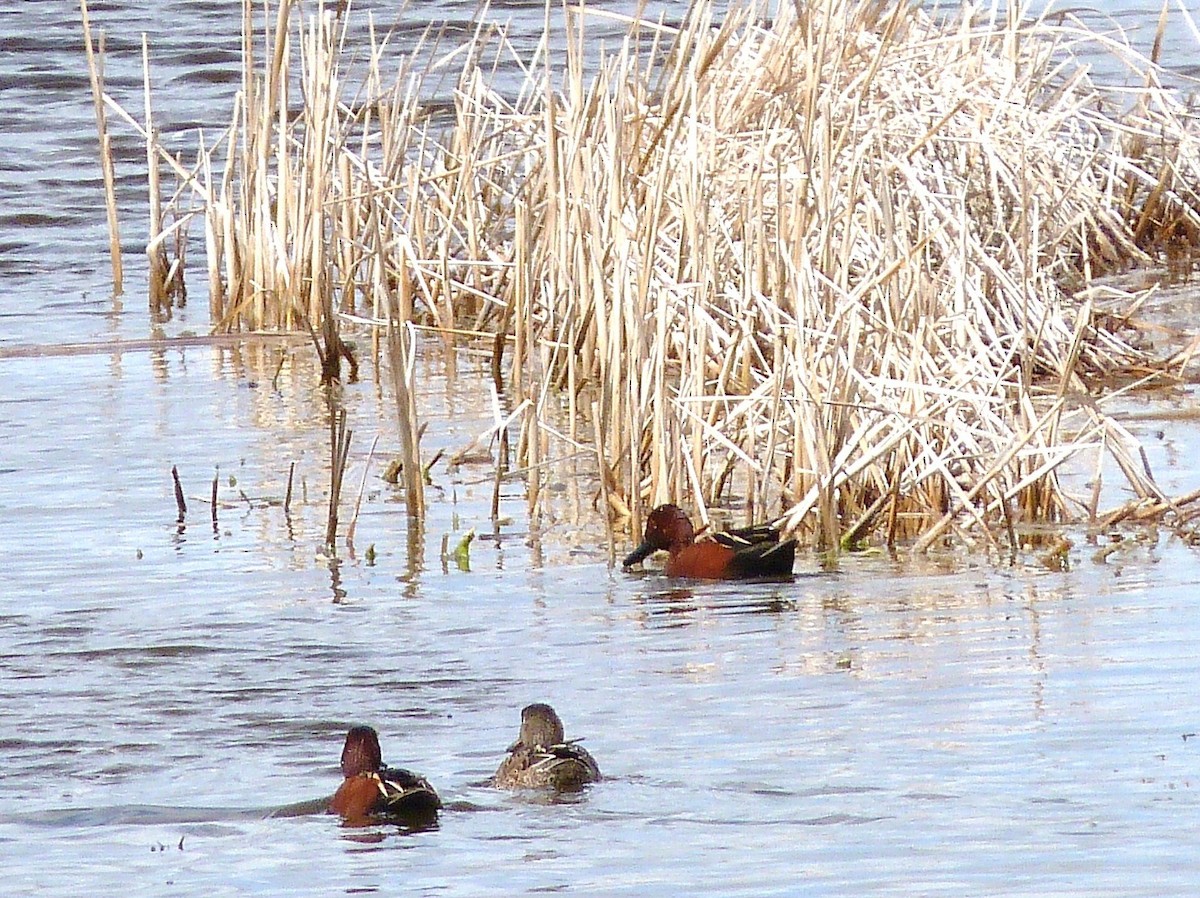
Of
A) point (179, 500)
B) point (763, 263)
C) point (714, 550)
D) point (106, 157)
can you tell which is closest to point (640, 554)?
point (714, 550)

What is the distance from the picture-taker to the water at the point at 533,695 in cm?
501

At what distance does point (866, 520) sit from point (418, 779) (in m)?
2.97

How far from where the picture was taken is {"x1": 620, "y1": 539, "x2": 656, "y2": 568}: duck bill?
25.7 ft

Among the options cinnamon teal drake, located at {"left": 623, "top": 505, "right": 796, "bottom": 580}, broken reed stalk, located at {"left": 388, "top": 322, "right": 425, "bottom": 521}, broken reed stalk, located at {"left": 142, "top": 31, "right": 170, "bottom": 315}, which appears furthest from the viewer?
broken reed stalk, located at {"left": 142, "top": 31, "right": 170, "bottom": 315}

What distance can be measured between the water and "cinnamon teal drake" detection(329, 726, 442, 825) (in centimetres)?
6

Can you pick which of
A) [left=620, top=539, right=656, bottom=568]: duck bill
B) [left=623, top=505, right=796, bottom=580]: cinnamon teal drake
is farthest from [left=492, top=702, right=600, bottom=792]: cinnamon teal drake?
[left=620, top=539, right=656, bottom=568]: duck bill

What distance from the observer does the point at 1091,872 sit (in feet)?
15.7

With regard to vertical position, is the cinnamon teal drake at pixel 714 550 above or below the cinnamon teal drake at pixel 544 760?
above

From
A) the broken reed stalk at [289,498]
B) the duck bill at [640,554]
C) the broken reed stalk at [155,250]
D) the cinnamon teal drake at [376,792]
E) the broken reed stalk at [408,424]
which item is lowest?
the cinnamon teal drake at [376,792]

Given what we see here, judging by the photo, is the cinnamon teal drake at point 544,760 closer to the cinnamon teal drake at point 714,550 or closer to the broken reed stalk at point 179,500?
the cinnamon teal drake at point 714,550

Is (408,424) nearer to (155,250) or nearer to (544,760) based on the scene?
(544,760)

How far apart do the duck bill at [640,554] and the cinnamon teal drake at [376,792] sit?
8.07 ft

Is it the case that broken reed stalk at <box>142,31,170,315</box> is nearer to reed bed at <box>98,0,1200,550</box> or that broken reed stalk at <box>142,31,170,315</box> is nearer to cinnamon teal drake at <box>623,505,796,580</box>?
reed bed at <box>98,0,1200,550</box>

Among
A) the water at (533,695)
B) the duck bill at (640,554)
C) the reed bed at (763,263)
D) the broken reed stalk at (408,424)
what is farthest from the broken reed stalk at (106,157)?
the duck bill at (640,554)
